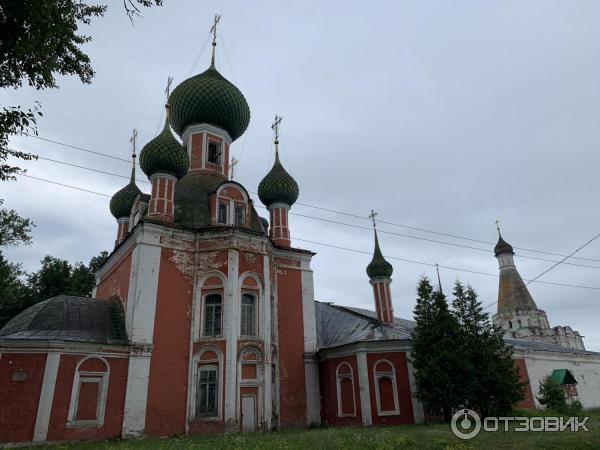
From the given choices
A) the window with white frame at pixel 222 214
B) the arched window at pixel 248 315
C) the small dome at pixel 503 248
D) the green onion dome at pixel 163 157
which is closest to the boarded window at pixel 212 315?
the arched window at pixel 248 315

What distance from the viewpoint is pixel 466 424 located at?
553 inches

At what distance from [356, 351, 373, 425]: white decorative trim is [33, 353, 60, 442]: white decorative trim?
1075 centimetres

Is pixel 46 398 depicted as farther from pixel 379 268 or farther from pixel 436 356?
pixel 379 268

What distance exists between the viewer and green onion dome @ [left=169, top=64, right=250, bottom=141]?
21.7 m

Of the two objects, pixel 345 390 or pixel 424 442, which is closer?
pixel 424 442

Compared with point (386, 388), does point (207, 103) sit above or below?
above

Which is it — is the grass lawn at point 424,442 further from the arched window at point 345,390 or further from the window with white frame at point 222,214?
the window with white frame at point 222,214

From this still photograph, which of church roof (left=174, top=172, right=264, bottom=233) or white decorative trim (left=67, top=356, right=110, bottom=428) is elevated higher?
church roof (left=174, top=172, right=264, bottom=233)

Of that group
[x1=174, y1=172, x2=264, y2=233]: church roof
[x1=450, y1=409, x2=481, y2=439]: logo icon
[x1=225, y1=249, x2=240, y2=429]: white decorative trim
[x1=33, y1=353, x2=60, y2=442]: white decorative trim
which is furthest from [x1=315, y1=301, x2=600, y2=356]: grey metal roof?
[x1=33, y1=353, x2=60, y2=442]: white decorative trim

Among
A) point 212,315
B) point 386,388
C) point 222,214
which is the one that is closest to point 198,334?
point 212,315

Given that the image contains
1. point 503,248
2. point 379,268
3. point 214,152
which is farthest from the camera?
point 503,248

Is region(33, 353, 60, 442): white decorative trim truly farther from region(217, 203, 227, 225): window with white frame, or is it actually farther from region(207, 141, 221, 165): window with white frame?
region(207, 141, 221, 165): window with white frame

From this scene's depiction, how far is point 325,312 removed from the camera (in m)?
24.0

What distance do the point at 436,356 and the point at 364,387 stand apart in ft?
11.1
